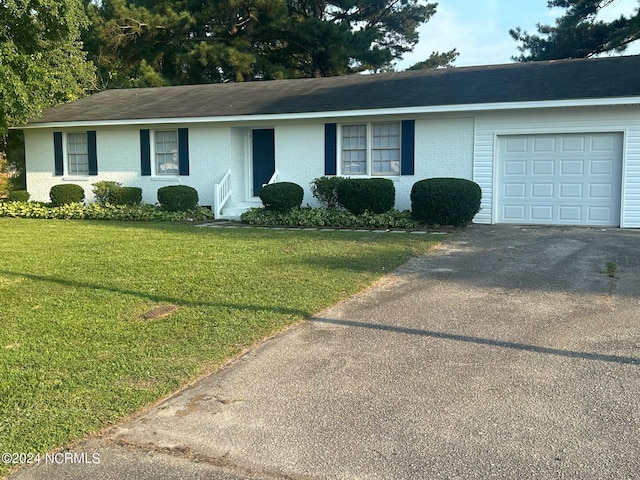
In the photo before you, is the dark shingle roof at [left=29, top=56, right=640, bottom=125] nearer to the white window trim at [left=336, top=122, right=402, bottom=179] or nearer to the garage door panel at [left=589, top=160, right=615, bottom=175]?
the white window trim at [left=336, top=122, right=402, bottom=179]

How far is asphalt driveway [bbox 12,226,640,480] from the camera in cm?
329

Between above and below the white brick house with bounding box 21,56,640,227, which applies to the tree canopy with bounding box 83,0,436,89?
above

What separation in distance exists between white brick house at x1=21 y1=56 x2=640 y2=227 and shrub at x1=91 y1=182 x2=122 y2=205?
0.72 metres

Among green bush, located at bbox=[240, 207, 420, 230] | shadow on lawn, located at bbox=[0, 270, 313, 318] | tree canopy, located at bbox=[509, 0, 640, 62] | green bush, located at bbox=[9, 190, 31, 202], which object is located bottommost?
shadow on lawn, located at bbox=[0, 270, 313, 318]

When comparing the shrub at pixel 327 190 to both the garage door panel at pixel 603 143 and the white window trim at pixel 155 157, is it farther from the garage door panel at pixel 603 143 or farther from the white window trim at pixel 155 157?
the garage door panel at pixel 603 143

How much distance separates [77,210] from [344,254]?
10.3m

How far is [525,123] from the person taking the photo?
1409 cm

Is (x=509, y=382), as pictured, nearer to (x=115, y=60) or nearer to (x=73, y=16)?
(x=73, y=16)

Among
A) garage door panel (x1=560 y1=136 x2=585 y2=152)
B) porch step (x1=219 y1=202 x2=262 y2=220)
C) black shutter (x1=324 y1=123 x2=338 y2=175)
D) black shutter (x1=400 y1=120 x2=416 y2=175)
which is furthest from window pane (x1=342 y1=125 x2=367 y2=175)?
garage door panel (x1=560 y1=136 x2=585 y2=152)

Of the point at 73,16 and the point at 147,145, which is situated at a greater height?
the point at 73,16

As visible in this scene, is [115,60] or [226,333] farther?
[115,60]

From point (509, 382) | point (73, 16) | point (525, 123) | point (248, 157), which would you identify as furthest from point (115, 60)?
point (509, 382)

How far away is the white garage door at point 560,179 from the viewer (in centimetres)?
1365

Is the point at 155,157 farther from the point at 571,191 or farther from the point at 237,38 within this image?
the point at 237,38
